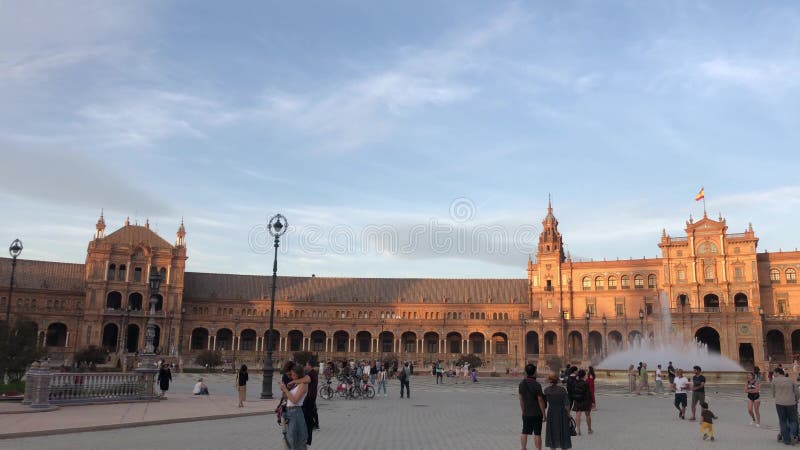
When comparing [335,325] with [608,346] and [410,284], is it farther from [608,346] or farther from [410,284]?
[608,346]

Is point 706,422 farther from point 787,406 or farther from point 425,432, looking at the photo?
point 425,432

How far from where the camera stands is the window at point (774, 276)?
86.4 m

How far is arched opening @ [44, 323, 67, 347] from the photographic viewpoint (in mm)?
96188

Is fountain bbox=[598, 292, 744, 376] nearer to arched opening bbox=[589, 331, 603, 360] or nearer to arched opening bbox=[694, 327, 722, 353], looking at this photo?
arched opening bbox=[694, 327, 722, 353]

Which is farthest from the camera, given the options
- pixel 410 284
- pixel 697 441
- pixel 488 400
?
pixel 410 284

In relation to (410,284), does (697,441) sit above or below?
below

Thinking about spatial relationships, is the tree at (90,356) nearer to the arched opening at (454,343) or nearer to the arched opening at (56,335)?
the arched opening at (56,335)

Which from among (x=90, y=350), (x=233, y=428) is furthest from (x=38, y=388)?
(x=90, y=350)

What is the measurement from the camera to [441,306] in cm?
10888

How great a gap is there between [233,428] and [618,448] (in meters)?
11.0

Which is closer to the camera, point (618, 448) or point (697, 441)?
point (618, 448)

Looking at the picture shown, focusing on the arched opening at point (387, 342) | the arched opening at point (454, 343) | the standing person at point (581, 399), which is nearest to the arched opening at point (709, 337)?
the arched opening at point (454, 343)

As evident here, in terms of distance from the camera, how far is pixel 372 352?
337 feet

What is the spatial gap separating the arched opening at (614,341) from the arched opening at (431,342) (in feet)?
93.8
